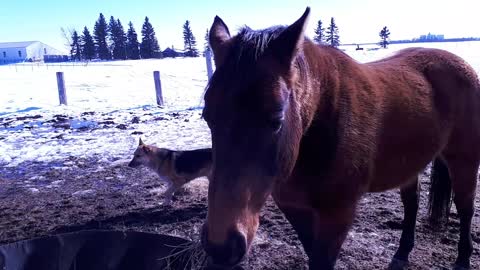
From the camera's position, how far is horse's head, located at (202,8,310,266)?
1.63m

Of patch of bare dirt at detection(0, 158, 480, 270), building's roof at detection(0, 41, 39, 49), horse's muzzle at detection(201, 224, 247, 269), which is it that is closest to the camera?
horse's muzzle at detection(201, 224, 247, 269)

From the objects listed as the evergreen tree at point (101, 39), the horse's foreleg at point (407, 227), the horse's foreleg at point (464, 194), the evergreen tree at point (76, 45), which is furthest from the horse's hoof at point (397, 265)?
the evergreen tree at point (76, 45)

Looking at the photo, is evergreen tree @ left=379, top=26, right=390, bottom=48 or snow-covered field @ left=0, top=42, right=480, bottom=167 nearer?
snow-covered field @ left=0, top=42, right=480, bottom=167

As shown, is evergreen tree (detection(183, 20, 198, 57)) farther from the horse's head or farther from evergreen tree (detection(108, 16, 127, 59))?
the horse's head

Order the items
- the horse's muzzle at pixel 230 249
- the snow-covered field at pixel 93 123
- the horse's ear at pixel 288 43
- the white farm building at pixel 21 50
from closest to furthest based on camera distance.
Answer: the horse's muzzle at pixel 230 249
the horse's ear at pixel 288 43
the snow-covered field at pixel 93 123
the white farm building at pixel 21 50

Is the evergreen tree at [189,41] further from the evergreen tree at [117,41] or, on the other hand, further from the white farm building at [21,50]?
the white farm building at [21,50]

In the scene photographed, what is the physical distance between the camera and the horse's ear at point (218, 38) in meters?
1.98

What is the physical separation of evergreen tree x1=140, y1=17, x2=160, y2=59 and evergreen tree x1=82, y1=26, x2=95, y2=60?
7.89 meters

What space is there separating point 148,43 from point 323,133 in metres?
65.0

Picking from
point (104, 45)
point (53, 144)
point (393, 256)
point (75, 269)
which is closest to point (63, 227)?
point (75, 269)

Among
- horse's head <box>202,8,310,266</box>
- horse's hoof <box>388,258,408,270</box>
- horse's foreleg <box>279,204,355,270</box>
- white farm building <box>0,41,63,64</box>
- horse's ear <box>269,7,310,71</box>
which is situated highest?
white farm building <box>0,41,63,64</box>

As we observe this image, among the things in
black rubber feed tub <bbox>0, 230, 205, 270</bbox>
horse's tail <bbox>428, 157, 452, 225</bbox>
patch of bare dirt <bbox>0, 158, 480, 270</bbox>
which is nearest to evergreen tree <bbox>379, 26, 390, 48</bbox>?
patch of bare dirt <bbox>0, 158, 480, 270</bbox>

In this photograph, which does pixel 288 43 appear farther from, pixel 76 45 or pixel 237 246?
pixel 76 45

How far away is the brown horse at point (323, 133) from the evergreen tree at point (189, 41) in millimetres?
65535
